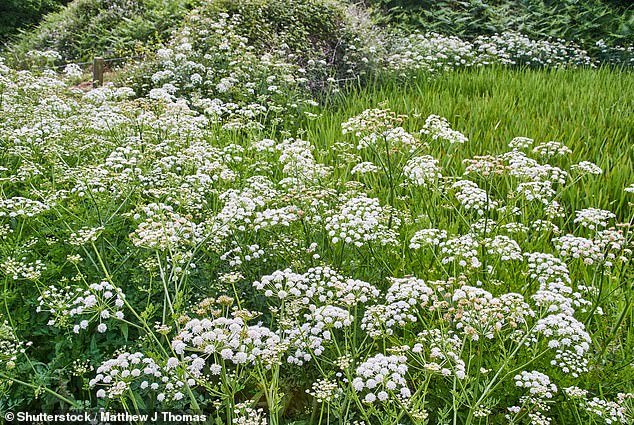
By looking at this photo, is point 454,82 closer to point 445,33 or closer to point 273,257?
point 445,33

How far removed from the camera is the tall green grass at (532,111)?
4.80m

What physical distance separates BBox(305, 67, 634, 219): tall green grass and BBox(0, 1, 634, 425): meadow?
38mm

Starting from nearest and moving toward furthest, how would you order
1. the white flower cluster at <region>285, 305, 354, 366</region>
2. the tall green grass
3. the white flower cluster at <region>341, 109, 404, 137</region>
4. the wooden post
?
1. the white flower cluster at <region>285, 305, 354, 366</region>
2. the white flower cluster at <region>341, 109, 404, 137</region>
3. the tall green grass
4. the wooden post

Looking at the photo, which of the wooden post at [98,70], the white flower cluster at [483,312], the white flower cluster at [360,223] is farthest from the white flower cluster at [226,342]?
the wooden post at [98,70]

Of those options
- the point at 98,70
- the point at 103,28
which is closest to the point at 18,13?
the point at 103,28

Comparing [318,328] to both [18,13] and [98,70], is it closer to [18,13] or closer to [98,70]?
[98,70]

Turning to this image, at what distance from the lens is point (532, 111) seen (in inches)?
243

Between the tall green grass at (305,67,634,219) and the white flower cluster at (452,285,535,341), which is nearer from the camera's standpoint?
the white flower cluster at (452,285,535,341)

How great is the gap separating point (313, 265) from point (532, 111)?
403 centimetres

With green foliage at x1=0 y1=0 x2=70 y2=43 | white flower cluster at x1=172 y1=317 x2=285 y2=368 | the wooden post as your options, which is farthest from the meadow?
green foliage at x1=0 y1=0 x2=70 y2=43

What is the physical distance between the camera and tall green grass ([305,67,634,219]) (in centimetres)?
480

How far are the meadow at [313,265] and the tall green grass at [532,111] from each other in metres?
0.04

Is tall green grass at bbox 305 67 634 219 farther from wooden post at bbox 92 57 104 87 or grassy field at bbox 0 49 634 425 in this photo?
wooden post at bbox 92 57 104 87

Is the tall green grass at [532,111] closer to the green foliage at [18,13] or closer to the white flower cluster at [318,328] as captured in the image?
the white flower cluster at [318,328]
